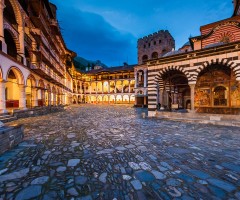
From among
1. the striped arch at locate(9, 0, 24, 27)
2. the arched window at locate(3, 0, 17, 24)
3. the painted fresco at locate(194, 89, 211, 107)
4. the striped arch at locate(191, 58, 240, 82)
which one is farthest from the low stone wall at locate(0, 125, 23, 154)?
the painted fresco at locate(194, 89, 211, 107)

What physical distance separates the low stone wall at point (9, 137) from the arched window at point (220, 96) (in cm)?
2087

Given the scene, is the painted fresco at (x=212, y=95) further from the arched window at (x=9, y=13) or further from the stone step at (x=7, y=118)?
the arched window at (x=9, y=13)

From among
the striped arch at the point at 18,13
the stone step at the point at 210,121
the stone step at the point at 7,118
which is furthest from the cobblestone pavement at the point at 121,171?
the striped arch at the point at 18,13

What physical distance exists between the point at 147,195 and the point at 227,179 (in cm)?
181

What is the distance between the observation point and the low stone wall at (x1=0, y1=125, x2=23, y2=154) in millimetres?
3746

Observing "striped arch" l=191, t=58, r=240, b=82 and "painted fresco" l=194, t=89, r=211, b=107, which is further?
"painted fresco" l=194, t=89, r=211, b=107

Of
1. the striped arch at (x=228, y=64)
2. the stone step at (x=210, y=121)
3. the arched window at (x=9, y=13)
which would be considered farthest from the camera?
the arched window at (x=9, y=13)

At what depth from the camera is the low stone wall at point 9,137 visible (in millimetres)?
3746

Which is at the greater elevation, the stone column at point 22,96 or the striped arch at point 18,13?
the striped arch at point 18,13

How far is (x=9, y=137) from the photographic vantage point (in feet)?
13.4

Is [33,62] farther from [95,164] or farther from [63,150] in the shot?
[95,164]

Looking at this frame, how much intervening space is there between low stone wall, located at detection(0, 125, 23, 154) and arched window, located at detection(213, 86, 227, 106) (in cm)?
2087

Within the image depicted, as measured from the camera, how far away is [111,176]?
274 cm

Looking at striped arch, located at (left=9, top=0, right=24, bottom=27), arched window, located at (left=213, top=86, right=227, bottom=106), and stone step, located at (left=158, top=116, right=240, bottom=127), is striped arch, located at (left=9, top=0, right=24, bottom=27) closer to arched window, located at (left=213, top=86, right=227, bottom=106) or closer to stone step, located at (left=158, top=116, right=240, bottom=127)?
stone step, located at (left=158, top=116, right=240, bottom=127)
